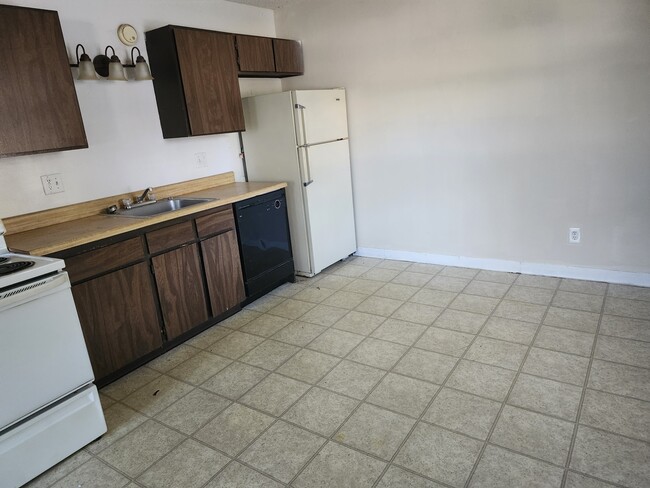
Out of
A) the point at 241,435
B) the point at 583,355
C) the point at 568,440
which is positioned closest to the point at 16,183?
the point at 241,435

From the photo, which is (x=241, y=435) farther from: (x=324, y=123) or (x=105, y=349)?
(x=324, y=123)

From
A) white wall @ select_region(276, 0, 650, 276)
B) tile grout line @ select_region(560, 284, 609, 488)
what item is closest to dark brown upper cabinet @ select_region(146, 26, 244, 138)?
white wall @ select_region(276, 0, 650, 276)

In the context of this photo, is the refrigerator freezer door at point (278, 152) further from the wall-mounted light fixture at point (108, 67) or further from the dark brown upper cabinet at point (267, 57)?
the wall-mounted light fixture at point (108, 67)

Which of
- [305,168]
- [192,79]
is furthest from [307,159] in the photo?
[192,79]

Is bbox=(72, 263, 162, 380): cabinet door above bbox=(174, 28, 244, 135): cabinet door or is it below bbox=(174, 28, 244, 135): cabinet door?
below

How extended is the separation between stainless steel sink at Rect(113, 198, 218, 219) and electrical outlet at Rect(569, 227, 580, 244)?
8.66 ft

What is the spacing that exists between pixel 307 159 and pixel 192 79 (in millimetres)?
1056

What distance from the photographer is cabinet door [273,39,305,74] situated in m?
3.96

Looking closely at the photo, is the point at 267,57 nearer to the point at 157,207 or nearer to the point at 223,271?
the point at 157,207

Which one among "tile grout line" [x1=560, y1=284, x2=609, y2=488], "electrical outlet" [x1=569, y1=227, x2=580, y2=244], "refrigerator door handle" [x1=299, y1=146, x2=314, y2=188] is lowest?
"tile grout line" [x1=560, y1=284, x2=609, y2=488]

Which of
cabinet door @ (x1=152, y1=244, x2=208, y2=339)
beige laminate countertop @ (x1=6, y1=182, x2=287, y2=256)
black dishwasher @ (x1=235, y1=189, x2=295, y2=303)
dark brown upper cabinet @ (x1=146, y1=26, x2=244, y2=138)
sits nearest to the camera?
beige laminate countertop @ (x1=6, y1=182, x2=287, y2=256)

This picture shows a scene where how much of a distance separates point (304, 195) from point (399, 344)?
5.09 feet

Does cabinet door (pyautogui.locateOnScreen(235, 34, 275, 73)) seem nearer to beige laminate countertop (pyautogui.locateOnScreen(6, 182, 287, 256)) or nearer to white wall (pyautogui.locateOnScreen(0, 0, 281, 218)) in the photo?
white wall (pyautogui.locateOnScreen(0, 0, 281, 218))

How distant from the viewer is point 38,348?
180 cm
